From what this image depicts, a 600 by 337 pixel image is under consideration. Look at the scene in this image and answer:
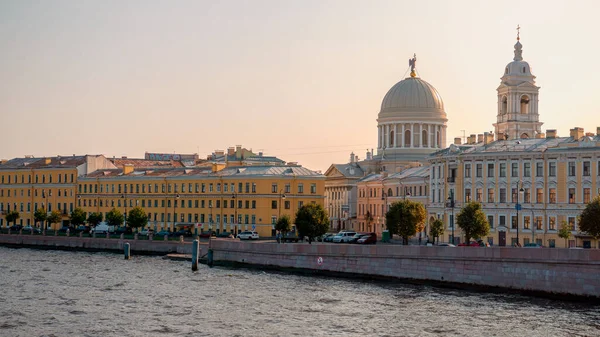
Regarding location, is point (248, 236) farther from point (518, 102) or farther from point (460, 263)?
point (518, 102)

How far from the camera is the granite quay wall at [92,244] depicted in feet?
277

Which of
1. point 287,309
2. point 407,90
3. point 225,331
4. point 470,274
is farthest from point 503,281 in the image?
point 407,90

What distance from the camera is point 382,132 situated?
435 feet

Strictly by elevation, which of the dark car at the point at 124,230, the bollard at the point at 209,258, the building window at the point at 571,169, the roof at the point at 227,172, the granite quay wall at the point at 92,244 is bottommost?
the bollard at the point at 209,258

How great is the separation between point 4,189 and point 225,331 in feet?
298

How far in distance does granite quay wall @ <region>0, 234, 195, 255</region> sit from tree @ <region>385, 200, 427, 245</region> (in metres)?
16.5

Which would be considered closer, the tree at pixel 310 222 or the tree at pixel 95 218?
the tree at pixel 310 222

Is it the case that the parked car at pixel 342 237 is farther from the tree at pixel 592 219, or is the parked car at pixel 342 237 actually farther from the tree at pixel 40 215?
the tree at pixel 40 215

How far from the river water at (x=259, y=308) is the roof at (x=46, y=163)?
185 ft

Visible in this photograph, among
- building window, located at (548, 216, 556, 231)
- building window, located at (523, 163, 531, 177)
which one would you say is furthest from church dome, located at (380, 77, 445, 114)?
building window, located at (548, 216, 556, 231)

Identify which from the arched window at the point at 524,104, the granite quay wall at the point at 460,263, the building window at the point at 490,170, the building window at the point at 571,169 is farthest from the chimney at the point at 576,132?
the arched window at the point at 524,104

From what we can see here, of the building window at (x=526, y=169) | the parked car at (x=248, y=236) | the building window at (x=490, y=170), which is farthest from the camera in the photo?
the parked car at (x=248, y=236)

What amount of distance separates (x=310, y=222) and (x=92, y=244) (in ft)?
76.3

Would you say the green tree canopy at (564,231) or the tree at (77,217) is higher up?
the tree at (77,217)
